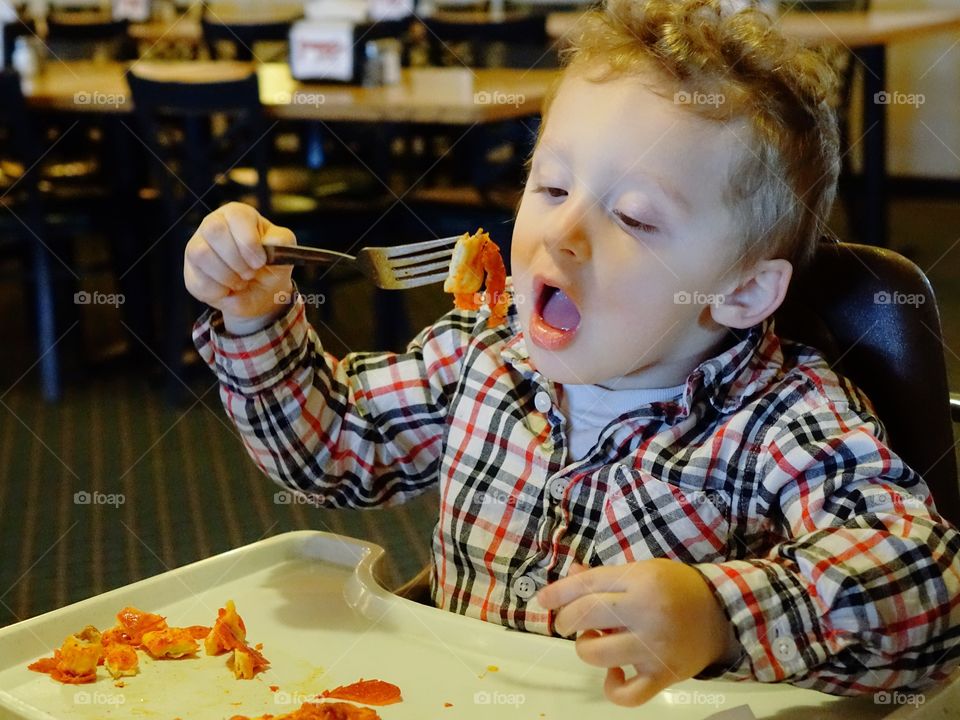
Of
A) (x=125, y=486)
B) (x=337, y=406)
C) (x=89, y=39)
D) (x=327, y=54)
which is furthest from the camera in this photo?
(x=89, y=39)

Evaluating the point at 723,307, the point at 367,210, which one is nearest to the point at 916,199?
the point at 367,210

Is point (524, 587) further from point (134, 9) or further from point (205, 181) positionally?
point (134, 9)

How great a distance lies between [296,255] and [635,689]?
1.49 feet

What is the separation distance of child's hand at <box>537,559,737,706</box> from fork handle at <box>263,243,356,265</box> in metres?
0.36

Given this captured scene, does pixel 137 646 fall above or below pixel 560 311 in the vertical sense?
below

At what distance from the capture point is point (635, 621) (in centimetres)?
80

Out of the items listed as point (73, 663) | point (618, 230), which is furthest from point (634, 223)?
point (73, 663)

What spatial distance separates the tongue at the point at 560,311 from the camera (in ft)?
3.43

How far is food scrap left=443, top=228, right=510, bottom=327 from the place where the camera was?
1.16 m

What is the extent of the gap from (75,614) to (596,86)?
0.63 m

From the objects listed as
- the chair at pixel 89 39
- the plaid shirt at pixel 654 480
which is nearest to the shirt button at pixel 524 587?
the plaid shirt at pixel 654 480

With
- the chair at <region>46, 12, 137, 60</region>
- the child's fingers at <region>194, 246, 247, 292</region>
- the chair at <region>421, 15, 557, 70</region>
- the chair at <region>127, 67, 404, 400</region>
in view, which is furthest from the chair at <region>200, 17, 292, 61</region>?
the child's fingers at <region>194, 246, 247, 292</region>

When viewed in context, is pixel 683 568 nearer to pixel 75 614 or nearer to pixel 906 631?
pixel 906 631

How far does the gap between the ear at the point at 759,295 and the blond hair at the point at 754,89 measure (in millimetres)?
15
